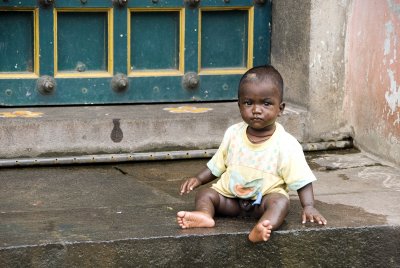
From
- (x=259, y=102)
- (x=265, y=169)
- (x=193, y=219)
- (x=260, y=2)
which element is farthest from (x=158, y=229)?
(x=260, y=2)

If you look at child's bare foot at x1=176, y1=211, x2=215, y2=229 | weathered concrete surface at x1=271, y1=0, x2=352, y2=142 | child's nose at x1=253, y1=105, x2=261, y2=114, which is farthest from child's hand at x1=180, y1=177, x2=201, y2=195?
weathered concrete surface at x1=271, y1=0, x2=352, y2=142

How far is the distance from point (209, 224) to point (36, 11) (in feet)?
6.94

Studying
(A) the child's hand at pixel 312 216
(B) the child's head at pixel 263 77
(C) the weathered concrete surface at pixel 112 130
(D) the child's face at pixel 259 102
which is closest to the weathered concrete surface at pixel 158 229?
(A) the child's hand at pixel 312 216

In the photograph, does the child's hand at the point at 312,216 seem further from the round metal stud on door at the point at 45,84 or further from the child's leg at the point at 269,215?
the round metal stud on door at the point at 45,84

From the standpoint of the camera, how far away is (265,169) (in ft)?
13.8

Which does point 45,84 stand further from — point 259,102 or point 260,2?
point 259,102

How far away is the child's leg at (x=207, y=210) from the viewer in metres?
3.96

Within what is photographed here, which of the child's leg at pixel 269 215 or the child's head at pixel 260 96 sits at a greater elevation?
the child's head at pixel 260 96

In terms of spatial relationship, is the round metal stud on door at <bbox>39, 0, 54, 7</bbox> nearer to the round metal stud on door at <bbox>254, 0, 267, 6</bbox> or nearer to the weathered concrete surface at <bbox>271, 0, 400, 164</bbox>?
the round metal stud on door at <bbox>254, 0, 267, 6</bbox>

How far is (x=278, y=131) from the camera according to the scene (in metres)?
4.26

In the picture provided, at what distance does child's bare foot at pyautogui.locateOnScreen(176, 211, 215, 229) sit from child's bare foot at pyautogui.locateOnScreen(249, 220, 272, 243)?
7.5 inches

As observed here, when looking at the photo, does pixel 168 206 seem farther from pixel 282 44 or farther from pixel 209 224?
pixel 282 44

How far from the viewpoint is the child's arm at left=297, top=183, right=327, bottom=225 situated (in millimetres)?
4070

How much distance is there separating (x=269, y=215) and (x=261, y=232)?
154 millimetres
